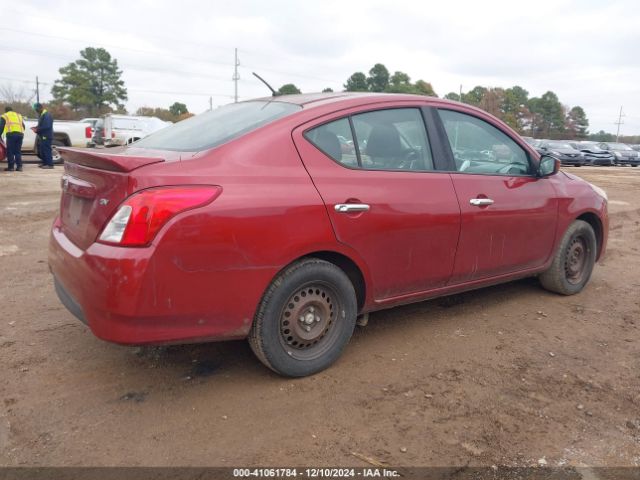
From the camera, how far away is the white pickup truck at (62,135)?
50.1 ft

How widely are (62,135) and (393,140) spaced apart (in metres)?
15.4

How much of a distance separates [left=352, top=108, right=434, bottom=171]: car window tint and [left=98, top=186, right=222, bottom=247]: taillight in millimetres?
1175

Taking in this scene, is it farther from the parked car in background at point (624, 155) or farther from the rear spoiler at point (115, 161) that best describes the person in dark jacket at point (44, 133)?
the parked car in background at point (624, 155)

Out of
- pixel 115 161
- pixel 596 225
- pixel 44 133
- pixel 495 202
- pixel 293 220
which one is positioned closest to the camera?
pixel 115 161

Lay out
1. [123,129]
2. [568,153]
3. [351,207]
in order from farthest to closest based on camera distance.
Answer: [568,153]
[123,129]
[351,207]

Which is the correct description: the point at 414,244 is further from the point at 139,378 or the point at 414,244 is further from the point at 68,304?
the point at 68,304

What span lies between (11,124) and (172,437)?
40.1ft

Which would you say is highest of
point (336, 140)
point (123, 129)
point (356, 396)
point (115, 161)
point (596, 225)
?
point (123, 129)

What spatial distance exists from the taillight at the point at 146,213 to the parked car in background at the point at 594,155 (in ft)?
98.3

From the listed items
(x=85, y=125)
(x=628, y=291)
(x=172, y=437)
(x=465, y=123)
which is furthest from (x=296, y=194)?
(x=85, y=125)

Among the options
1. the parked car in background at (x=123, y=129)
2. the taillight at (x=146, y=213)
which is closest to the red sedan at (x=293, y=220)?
the taillight at (x=146, y=213)

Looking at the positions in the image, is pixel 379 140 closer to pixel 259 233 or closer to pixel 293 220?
pixel 293 220

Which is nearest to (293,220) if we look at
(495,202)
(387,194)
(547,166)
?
(387,194)

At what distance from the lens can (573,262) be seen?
183 inches
